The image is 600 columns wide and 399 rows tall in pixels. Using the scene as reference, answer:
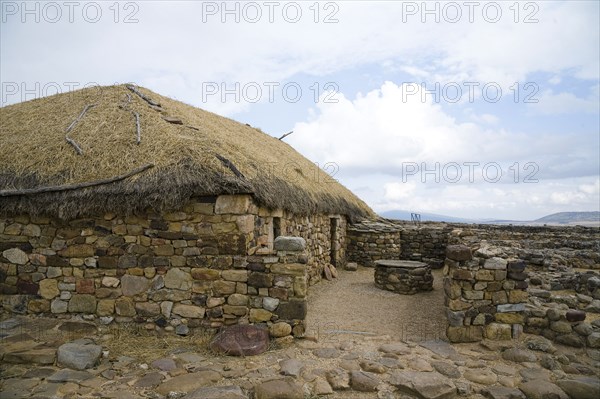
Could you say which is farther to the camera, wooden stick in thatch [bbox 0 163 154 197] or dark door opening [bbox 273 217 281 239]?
dark door opening [bbox 273 217 281 239]

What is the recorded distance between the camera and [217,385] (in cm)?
466

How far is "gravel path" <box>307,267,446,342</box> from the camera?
22.3ft

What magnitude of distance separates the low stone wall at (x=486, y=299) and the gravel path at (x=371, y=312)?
54cm

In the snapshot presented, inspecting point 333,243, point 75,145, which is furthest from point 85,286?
A: point 333,243

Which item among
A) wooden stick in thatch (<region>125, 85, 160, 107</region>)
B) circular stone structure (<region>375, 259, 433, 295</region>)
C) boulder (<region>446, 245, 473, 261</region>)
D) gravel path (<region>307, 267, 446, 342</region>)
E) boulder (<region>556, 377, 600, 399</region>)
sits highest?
wooden stick in thatch (<region>125, 85, 160, 107</region>)

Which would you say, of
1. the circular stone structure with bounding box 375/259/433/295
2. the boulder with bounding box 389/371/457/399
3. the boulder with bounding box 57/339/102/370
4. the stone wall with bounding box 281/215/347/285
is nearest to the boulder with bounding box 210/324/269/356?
the boulder with bounding box 57/339/102/370

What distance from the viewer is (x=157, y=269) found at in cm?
651

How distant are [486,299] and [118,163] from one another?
6.89 metres

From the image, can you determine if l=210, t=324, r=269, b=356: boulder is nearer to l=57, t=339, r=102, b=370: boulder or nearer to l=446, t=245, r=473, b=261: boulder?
l=57, t=339, r=102, b=370: boulder

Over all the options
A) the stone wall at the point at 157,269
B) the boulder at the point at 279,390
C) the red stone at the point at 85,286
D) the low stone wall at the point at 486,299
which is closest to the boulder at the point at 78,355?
the stone wall at the point at 157,269

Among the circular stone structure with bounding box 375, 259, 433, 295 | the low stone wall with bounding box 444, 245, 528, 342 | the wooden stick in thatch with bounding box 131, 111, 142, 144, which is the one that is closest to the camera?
the low stone wall with bounding box 444, 245, 528, 342

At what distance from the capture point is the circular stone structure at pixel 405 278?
33.2 feet

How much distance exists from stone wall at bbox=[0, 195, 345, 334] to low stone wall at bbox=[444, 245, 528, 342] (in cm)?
253

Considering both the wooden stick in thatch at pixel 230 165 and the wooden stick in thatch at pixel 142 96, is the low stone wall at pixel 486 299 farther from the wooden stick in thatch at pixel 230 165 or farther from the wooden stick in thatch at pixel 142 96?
the wooden stick in thatch at pixel 142 96
